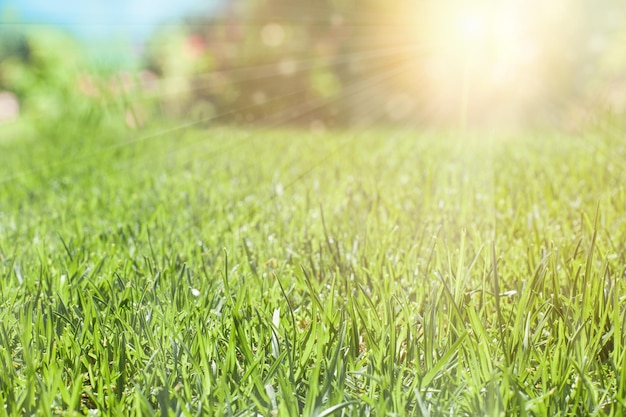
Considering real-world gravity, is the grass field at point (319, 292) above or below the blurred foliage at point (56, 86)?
below

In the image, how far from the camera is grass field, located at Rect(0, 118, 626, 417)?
96 cm

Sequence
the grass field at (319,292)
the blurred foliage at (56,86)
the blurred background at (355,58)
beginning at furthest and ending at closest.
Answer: the blurred background at (355,58) → the blurred foliage at (56,86) → the grass field at (319,292)

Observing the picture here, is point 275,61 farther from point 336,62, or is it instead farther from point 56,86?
point 56,86

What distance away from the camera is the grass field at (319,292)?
958 mm

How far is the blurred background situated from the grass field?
3.73 m

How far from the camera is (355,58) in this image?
7.02m

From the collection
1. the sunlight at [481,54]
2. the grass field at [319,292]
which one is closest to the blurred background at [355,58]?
the sunlight at [481,54]

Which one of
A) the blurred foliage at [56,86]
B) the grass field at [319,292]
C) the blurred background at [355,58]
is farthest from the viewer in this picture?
the blurred background at [355,58]

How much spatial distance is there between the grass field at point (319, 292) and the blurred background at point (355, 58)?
12.2 feet

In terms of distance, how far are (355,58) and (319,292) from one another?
594 cm

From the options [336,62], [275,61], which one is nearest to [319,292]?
[275,61]

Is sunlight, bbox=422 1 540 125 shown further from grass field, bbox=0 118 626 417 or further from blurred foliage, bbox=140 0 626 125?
grass field, bbox=0 118 626 417

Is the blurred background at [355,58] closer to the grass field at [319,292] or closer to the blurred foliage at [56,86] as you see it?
the blurred foliage at [56,86]

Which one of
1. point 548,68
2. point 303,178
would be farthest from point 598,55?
point 303,178
